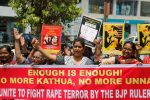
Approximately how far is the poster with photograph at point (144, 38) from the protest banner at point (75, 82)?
2904mm

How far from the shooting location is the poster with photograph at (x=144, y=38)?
9.15 metres

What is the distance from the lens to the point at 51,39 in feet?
29.9

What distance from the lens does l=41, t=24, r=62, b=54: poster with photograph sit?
8836mm

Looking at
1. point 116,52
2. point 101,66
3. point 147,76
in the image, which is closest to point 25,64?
point 101,66

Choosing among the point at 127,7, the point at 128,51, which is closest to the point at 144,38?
the point at 128,51

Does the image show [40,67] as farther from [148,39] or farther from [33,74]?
[148,39]

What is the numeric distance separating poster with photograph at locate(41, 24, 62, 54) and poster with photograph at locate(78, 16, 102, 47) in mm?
1157

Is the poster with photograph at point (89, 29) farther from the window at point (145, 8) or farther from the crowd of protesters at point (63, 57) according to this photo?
the window at point (145, 8)

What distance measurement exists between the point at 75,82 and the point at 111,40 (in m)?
2.83

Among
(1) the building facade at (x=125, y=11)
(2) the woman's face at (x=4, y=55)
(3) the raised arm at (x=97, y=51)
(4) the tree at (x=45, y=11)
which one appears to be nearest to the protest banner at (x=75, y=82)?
(2) the woman's face at (x=4, y=55)

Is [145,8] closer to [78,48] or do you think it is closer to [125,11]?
[125,11]

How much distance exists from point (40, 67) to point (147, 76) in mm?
1390

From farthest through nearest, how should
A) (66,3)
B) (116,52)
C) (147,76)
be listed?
(66,3), (116,52), (147,76)

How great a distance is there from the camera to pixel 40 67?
6.35m
